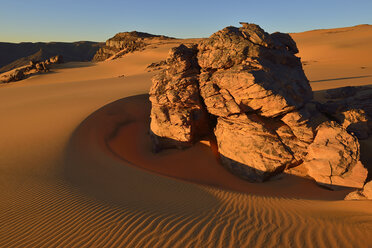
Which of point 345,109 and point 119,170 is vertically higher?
point 345,109

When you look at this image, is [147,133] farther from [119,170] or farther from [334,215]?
[334,215]

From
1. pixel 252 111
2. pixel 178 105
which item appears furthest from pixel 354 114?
pixel 178 105

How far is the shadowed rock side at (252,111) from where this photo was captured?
830 centimetres

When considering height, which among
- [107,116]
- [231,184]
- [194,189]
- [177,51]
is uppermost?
[177,51]

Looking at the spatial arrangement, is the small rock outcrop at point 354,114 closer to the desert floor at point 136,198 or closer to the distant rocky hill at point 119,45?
the desert floor at point 136,198

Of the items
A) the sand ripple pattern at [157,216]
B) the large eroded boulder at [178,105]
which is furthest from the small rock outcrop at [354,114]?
the large eroded boulder at [178,105]

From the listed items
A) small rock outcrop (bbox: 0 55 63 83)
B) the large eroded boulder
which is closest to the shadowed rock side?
the large eroded boulder

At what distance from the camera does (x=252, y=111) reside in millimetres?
9469

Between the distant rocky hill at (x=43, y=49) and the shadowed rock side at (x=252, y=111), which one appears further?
the distant rocky hill at (x=43, y=49)

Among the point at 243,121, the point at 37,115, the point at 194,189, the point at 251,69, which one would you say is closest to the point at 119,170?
the point at 194,189

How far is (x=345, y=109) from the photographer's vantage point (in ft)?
35.4

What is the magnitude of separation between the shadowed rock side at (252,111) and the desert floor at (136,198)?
75 cm

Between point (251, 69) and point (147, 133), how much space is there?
6.60 m

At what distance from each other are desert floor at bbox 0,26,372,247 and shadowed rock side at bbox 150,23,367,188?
748mm
